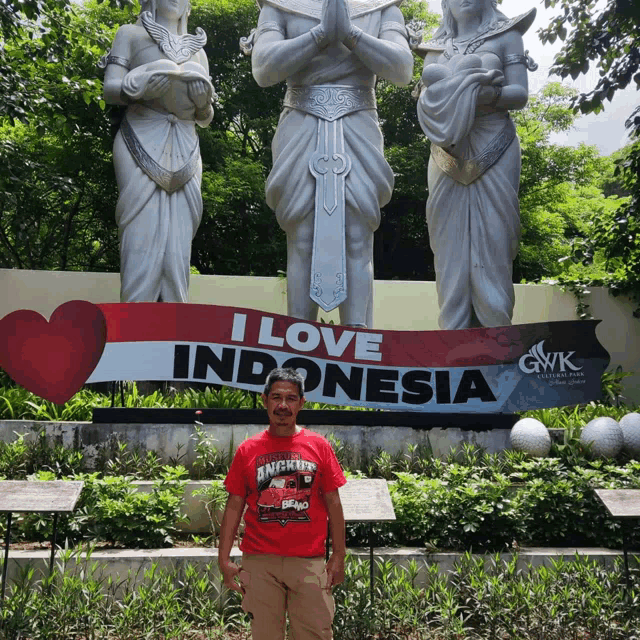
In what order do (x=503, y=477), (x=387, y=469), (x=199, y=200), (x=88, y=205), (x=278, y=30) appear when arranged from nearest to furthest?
(x=503, y=477) → (x=387, y=469) → (x=278, y=30) → (x=199, y=200) → (x=88, y=205)

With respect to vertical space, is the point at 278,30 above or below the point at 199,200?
above

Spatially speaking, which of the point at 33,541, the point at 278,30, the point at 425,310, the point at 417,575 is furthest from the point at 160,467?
the point at 425,310

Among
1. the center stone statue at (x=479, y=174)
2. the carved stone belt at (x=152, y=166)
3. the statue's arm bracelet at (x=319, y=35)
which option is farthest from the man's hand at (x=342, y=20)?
the carved stone belt at (x=152, y=166)

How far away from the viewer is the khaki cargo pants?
3.01 metres

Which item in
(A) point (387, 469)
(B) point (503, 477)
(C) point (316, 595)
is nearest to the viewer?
(C) point (316, 595)

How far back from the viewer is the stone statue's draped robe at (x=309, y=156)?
689cm

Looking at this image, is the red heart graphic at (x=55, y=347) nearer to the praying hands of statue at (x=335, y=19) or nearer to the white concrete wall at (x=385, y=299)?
the praying hands of statue at (x=335, y=19)

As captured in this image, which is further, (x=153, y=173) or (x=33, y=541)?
(x=153, y=173)

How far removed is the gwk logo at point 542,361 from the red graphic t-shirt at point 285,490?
11.0 feet

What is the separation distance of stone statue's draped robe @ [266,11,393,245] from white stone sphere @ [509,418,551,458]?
2.13 m

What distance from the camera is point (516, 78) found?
23.2 feet

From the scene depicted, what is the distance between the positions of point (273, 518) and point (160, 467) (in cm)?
260

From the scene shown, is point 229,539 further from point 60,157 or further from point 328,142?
point 60,157

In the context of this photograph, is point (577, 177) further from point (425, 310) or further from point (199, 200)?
point (199, 200)
